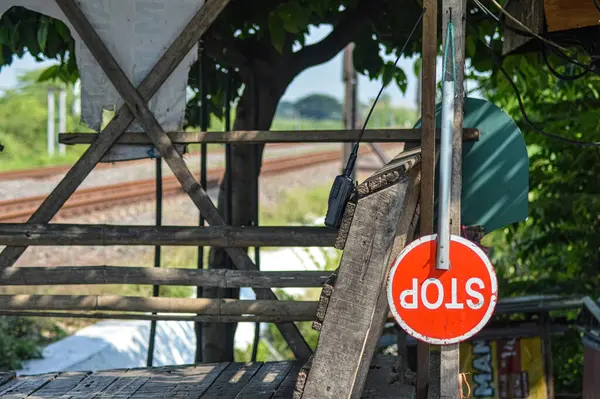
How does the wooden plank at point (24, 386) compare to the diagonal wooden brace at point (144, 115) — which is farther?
the diagonal wooden brace at point (144, 115)

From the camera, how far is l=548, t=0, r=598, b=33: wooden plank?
517 cm

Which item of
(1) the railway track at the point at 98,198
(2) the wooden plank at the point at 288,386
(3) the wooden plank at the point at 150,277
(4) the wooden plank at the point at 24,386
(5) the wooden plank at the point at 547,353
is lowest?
(5) the wooden plank at the point at 547,353

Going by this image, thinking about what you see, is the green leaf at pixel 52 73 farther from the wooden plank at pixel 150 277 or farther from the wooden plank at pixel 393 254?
the wooden plank at pixel 393 254

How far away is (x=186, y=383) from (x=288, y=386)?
57cm

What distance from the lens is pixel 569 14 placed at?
5180 millimetres

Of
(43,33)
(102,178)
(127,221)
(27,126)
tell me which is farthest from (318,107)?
(43,33)

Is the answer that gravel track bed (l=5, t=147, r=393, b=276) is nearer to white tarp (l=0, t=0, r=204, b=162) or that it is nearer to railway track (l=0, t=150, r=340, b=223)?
railway track (l=0, t=150, r=340, b=223)

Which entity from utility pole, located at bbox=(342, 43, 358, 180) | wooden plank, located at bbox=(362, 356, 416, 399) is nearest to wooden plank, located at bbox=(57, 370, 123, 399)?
wooden plank, located at bbox=(362, 356, 416, 399)

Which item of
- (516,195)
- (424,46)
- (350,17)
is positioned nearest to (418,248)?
(424,46)

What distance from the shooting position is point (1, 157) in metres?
29.9

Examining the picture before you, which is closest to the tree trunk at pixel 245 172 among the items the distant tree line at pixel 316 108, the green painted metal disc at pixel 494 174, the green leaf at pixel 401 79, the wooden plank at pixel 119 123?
the green leaf at pixel 401 79

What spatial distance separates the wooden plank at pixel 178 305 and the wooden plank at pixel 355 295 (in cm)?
141

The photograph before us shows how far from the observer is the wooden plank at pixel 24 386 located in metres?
5.16

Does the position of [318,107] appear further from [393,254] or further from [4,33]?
[393,254]
